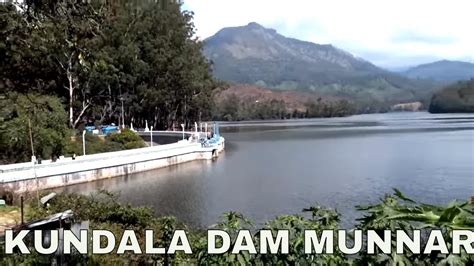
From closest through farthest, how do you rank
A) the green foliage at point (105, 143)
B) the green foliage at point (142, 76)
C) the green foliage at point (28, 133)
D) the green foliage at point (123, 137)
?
the green foliage at point (28, 133), the green foliage at point (105, 143), the green foliage at point (123, 137), the green foliage at point (142, 76)

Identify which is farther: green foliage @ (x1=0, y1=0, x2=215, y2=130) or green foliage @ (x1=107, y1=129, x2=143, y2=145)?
green foliage @ (x1=0, y1=0, x2=215, y2=130)

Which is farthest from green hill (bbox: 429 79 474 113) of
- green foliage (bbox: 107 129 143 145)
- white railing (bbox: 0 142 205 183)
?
white railing (bbox: 0 142 205 183)

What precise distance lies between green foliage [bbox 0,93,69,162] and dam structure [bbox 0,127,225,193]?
35.4 inches

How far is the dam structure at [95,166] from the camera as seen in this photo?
2252 centimetres

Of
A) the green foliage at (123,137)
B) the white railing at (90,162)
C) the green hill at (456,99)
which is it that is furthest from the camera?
the green hill at (456,99)

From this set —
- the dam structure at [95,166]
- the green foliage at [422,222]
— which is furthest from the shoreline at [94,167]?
the green foliage at [422,222]

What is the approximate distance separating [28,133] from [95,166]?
5.88 m

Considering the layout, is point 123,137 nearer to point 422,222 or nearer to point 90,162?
point 90,162

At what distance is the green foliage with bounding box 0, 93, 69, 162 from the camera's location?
71.7 ft

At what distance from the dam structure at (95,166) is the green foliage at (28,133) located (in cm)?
90

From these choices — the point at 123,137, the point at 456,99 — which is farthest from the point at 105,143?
the point at 456,99

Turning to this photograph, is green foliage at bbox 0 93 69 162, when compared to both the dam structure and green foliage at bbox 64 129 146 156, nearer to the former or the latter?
the dam structure

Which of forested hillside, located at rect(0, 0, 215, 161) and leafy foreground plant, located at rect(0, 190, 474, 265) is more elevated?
forested hillside, located at rect(0, 0, 215, 161)

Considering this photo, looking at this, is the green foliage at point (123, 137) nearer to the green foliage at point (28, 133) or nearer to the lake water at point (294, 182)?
the lake water at point (294, 182)
